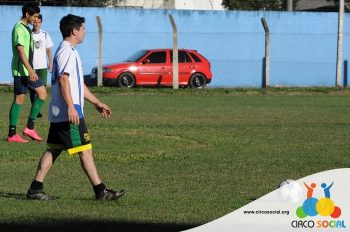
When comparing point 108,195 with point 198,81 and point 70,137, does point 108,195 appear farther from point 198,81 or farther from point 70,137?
point 198,81

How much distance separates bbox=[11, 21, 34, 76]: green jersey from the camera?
514 inches

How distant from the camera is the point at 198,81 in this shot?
1396 inches

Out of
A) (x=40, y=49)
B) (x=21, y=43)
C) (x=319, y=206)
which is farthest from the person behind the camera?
(x=40, y=49)

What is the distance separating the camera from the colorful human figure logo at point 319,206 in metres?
4.21

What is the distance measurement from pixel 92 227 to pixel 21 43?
6.50m

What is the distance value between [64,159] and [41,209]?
3768 millimetres

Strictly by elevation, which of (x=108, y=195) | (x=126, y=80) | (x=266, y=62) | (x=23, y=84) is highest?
(x=23, y=84)

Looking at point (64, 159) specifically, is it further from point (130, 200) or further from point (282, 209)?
point (282, 209)

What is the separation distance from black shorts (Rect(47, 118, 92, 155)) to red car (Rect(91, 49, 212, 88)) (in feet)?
85.4

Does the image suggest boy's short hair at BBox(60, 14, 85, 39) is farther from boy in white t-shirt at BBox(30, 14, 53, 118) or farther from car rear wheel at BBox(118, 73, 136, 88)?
car rear wheel at BBox(118, 73, 136, 88)

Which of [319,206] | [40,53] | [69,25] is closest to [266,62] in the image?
[40,53]

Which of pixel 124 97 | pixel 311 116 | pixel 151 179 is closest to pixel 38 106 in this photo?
pixel 151 179

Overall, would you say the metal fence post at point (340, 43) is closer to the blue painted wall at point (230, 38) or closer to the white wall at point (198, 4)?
the blue painted wall at point (230, 38)

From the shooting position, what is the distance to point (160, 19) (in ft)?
128
